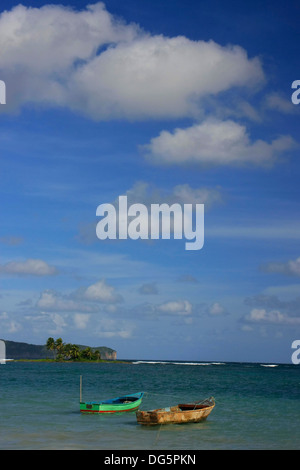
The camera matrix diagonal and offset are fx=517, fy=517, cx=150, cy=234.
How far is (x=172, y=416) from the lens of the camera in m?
38.1

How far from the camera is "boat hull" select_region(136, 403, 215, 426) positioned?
123 ft

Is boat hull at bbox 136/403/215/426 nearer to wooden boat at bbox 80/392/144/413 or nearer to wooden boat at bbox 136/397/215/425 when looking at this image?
wooden boat at bbox 136/397/215/425

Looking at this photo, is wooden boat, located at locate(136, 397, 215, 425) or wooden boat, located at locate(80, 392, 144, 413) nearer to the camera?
wooden boat, located at locate(136, 397, 215, 425)

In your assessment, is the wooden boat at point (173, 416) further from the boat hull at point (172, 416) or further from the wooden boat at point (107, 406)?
the wooden boat at point (107, 406)

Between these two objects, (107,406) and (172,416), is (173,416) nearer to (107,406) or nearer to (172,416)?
(172,416)

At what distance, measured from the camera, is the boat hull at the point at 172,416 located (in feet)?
123

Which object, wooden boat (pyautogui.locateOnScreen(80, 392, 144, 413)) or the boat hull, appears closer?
the boat hull

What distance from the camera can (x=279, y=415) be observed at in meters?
47.9

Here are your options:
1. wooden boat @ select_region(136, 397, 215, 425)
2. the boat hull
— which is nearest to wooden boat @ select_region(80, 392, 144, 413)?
wooden boat @ select_region(136, 397, 215, 425)

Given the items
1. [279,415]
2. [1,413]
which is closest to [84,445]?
[1,413]
